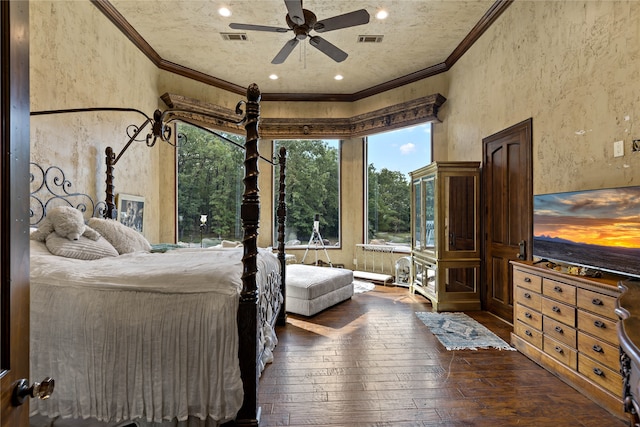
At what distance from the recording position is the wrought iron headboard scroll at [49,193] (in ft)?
8.84

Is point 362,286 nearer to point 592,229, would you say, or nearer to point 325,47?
point 592,229

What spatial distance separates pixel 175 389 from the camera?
1.62 metres

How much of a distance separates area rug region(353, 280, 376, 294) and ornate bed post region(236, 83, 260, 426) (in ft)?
11.0

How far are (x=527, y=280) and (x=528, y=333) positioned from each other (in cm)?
47

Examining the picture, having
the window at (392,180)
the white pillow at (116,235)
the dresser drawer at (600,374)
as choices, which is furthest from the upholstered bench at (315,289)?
the dresser drawer at (600,374)

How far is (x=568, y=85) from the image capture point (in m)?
2.73

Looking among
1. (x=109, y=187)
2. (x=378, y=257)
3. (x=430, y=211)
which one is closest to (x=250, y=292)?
(x=109, y=187)

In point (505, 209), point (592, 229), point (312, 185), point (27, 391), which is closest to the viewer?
point (27, 391)

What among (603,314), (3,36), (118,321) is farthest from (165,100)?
(603,314)

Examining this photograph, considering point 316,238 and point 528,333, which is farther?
point 316,238

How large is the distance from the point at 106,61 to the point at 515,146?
4.87 m

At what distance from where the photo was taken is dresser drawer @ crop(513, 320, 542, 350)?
102 inches

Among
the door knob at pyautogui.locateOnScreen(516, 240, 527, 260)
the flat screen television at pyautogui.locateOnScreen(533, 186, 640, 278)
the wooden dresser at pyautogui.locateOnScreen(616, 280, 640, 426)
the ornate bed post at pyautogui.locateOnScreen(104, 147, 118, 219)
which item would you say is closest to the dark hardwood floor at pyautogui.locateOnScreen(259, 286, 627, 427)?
the door knob at pyautogui.locateOnScreen(516, 240, 527, 260)

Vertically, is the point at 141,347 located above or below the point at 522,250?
below
